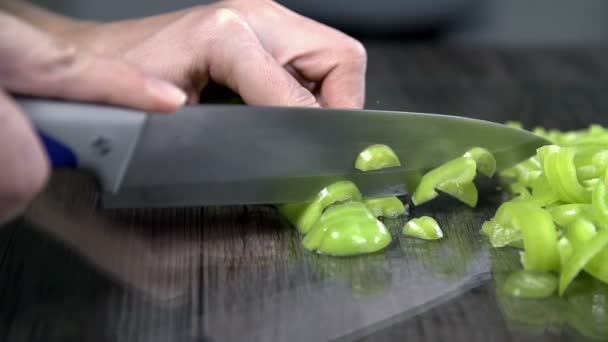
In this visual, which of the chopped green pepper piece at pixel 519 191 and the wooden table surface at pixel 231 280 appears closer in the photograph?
the wooden table surface at pixel 231 280

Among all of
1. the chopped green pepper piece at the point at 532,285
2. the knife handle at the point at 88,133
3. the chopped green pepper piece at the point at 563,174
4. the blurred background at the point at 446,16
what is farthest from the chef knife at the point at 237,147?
the blurred background at the point at 446,16

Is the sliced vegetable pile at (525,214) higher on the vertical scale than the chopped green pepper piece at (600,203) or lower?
lower

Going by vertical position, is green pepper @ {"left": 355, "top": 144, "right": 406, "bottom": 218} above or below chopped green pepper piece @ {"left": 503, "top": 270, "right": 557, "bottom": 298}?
below

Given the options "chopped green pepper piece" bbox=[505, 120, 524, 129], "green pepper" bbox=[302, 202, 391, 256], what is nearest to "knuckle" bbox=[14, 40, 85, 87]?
"green pepper" bbox=[302, 202, 391, 256]

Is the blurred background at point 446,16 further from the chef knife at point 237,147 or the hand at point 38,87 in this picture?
the hand at point 38,87

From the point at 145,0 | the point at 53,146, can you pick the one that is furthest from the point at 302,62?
the point at 145,0

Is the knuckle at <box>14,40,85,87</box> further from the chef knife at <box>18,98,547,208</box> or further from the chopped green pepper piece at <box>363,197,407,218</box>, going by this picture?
the chopped green pepper piece at <box>363,197,407,218</box>
